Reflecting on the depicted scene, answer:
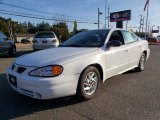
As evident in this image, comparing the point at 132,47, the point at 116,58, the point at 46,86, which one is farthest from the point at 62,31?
the point at 46,86

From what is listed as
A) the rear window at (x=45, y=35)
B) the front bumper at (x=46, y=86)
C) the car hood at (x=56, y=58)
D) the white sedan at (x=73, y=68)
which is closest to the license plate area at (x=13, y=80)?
the white sedan at (x=73, y=68)

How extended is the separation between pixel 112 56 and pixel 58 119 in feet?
7.17

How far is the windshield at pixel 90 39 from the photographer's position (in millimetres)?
5316

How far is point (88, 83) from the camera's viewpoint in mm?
4555

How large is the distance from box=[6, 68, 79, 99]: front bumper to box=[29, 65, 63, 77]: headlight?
7cm

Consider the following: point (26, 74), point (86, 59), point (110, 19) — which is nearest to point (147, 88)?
point (86, 59)

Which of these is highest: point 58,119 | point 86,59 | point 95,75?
point 86,59

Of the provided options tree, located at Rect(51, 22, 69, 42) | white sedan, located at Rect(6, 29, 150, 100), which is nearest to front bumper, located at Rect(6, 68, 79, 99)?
white sedan, located at Rect(6, 29, 150, 100)

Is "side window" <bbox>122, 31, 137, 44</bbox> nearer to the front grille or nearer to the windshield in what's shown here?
the windshield

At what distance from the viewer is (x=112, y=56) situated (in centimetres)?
530

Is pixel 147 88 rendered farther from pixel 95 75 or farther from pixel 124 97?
pixel 95 75

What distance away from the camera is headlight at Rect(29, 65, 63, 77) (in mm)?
3957

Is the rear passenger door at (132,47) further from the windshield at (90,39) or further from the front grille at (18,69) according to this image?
the front grille at (18,69)

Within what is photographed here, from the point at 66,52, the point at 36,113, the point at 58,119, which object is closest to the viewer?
the point at 58,119
